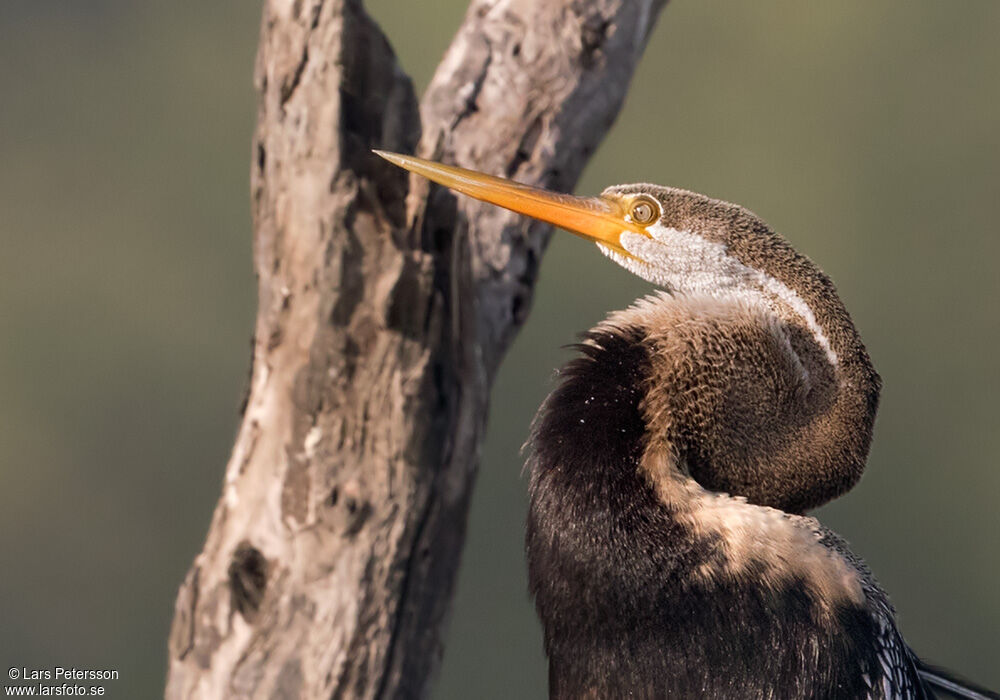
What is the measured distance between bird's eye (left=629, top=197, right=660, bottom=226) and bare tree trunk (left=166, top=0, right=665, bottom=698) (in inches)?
10.6

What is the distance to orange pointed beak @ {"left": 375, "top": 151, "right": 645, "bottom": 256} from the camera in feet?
4.30


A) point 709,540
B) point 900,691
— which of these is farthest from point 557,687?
point 900,691

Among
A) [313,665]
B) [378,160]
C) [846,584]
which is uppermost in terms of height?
[378,160]

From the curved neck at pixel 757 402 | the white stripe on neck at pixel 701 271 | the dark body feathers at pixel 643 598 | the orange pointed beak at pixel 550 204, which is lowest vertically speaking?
the dark body feathers at pixel 643 598

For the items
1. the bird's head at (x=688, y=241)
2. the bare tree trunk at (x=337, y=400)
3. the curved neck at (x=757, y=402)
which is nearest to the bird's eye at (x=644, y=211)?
the bird's head at (x=688, y=241)

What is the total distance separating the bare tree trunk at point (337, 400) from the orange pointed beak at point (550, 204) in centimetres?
12

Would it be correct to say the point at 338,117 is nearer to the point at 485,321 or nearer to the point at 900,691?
the point at 485,321

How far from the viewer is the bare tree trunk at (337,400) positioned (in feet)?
4.62

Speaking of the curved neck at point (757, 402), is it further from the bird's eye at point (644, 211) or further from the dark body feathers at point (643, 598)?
the bird's eye at point (644, 211)

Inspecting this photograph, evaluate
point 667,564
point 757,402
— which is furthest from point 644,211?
point 667,564

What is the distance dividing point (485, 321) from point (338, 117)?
437mm

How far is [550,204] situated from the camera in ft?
4.32

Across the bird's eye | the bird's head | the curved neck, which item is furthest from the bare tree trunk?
the curved neck

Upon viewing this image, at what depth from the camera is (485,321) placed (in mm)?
1710
